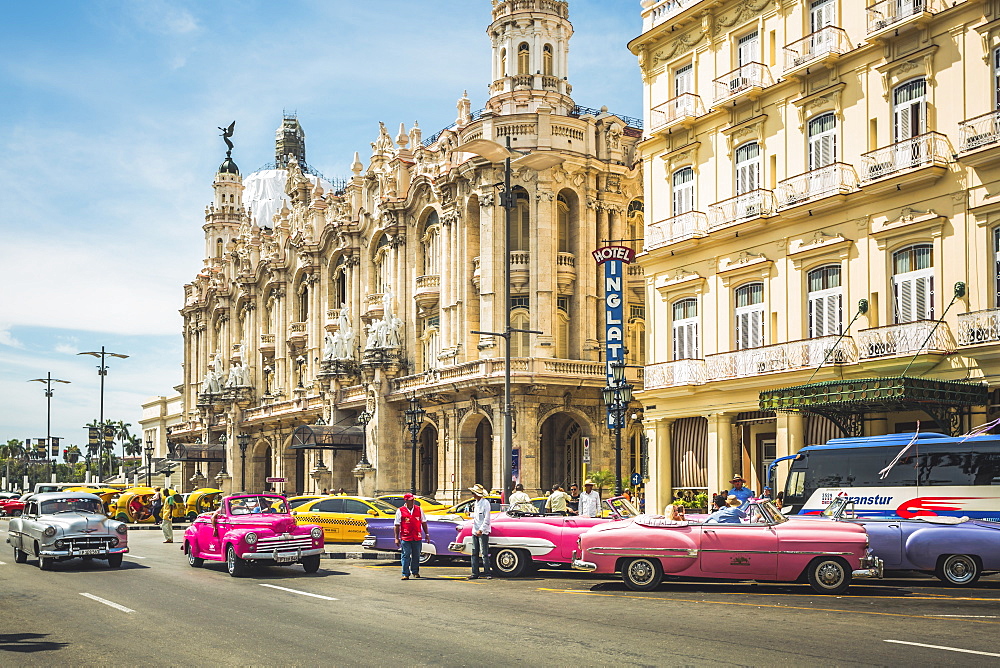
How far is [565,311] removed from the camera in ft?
153

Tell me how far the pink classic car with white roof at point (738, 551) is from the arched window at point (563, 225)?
2995cm

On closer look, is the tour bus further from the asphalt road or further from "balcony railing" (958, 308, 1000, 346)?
"balcony railing" (958, 308, 1000, 346)

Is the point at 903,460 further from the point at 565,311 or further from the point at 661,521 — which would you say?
the point at 565,311

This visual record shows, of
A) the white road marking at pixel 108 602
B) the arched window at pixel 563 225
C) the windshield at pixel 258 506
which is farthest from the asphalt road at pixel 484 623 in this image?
the arched window at pixel 563 225

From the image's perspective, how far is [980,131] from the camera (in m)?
23.2

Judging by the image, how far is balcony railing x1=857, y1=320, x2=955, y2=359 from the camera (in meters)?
23.5

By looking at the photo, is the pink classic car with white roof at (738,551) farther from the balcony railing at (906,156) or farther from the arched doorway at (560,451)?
the arched doorway at (560,451)

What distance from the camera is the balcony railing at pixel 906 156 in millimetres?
23969

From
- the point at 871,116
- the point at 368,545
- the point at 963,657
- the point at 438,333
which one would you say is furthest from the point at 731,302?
the point at 438,333

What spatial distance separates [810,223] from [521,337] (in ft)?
66.1

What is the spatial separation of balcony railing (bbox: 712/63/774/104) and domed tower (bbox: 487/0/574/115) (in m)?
17.5

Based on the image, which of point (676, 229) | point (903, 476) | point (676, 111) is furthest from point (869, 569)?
point (676, 111)

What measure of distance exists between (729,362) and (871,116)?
7.20 m

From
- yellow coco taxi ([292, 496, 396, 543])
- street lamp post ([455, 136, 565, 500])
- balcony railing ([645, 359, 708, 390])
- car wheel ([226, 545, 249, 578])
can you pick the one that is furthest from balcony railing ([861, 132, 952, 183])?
car wheel ([226, 545, 249, 578])
